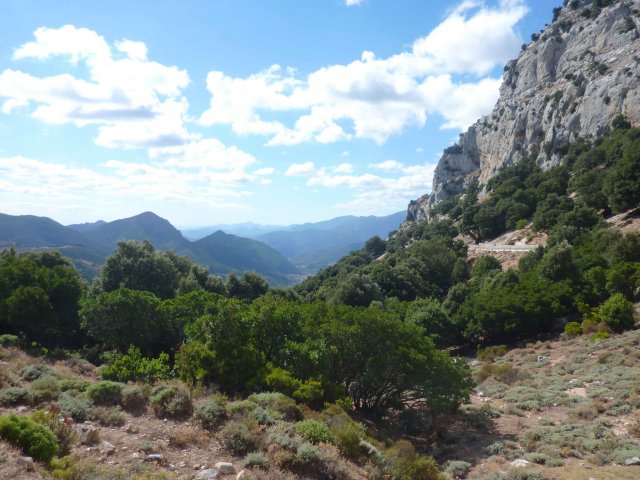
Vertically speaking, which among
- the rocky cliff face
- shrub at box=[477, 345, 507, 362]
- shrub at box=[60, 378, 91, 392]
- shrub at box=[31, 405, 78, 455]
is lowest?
shrub at box=[477, 345, 507, 362]

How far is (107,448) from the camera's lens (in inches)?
386

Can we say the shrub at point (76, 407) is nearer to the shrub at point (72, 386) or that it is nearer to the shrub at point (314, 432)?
the shrub at point (72, 386)

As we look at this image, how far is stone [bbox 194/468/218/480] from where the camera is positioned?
905 centimetres

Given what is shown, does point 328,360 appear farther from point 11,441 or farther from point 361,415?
point 11,441

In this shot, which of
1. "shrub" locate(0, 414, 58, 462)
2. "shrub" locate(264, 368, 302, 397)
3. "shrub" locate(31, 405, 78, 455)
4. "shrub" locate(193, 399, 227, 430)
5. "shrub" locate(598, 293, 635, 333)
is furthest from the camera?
"shrub" locate(598, 293, 635, 333)

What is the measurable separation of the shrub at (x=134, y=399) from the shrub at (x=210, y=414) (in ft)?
6.56

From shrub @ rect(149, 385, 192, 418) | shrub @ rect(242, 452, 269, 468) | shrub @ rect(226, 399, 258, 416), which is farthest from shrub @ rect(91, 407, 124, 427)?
shrub @ rect(242, 452, 269, 468)

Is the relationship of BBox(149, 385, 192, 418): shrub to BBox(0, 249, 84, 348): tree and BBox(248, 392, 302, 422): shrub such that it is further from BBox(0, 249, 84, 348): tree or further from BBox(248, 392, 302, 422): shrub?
BBox(0, 249, 84, 348): tree

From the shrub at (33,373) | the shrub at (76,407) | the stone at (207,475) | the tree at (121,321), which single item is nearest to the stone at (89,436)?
the shrub at (76,407)

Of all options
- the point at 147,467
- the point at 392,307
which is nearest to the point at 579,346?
the point at 392,307

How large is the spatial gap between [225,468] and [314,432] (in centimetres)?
298

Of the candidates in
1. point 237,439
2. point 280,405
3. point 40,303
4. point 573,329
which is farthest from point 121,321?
point 573,329

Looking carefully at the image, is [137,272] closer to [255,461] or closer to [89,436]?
[89,436]

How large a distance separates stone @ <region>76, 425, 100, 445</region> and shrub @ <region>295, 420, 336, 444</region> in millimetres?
5161
